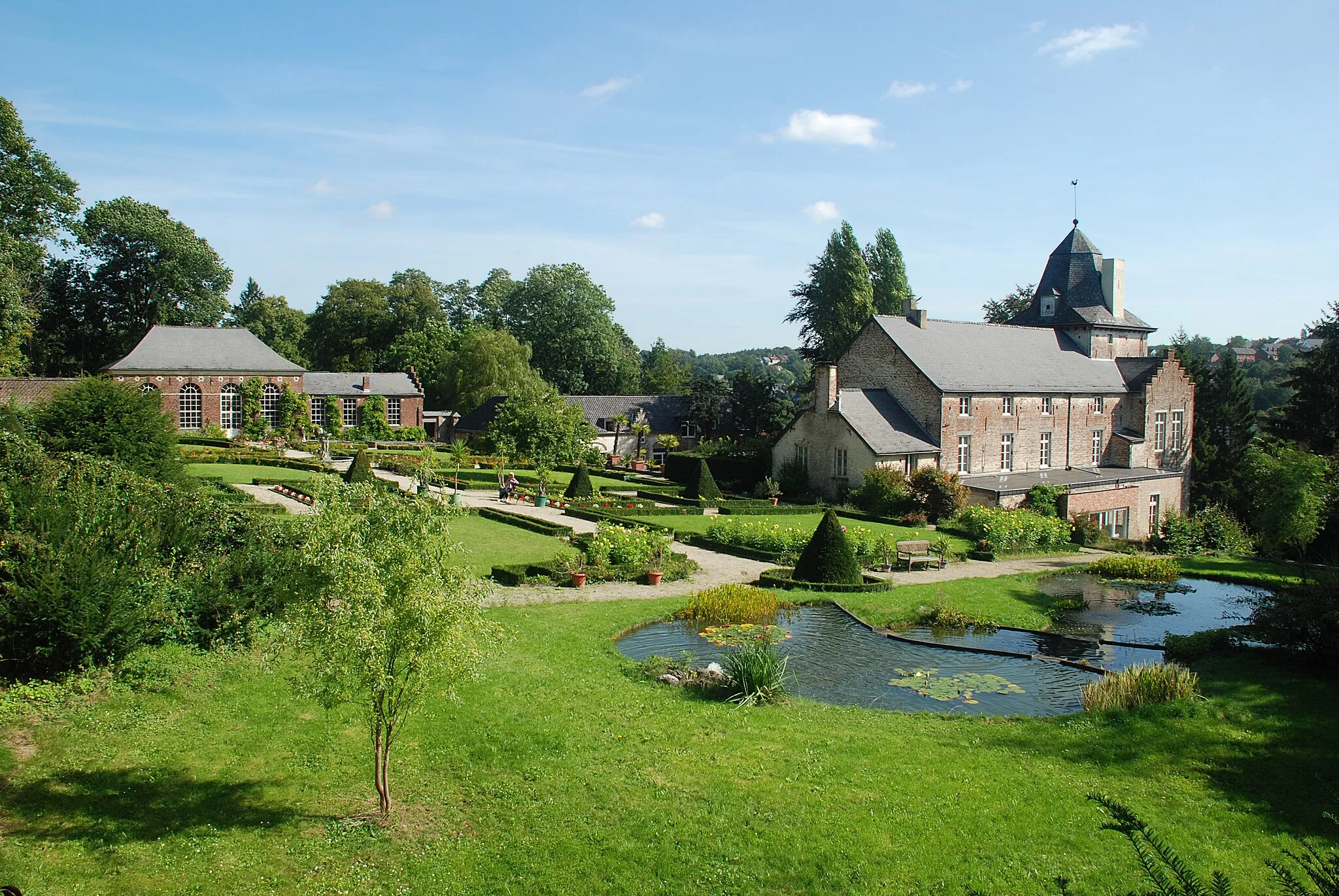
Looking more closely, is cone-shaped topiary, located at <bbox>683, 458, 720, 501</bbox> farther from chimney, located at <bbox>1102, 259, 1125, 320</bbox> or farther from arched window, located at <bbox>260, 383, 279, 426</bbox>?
arched window, located at <bbox>260, 383, 279, 426</bbox>

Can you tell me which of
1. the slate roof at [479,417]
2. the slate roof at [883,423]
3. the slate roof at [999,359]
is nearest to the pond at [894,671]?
the slate roof at [883,423]

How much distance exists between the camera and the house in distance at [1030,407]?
126ft

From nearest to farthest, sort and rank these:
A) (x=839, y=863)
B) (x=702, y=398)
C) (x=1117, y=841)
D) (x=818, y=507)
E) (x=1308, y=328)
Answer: (x=839, y=863) < (x=1117, y=841) < (x=818, y=507) < (x=1308, y=328) < (x=702, y=398)

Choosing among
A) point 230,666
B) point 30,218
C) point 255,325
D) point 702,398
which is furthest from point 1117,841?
point 255,325

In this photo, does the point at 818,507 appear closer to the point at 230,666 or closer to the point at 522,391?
the point at 522,391

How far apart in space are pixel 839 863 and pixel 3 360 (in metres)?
43.6

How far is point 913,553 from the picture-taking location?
24859mm

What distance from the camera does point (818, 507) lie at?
35812 millimetres

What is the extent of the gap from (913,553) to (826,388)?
15.6 meters

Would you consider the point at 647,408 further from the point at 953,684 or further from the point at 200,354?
the point at 953,684

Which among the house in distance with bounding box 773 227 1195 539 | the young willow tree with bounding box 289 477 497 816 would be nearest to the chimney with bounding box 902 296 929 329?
the house in distance with bounding box 773 227 1195 539

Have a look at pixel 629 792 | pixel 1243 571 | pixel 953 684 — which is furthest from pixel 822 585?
pixel 1243 571

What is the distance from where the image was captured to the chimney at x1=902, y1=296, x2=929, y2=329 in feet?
140

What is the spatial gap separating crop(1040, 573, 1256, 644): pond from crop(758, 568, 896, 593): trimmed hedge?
13.5 feet
